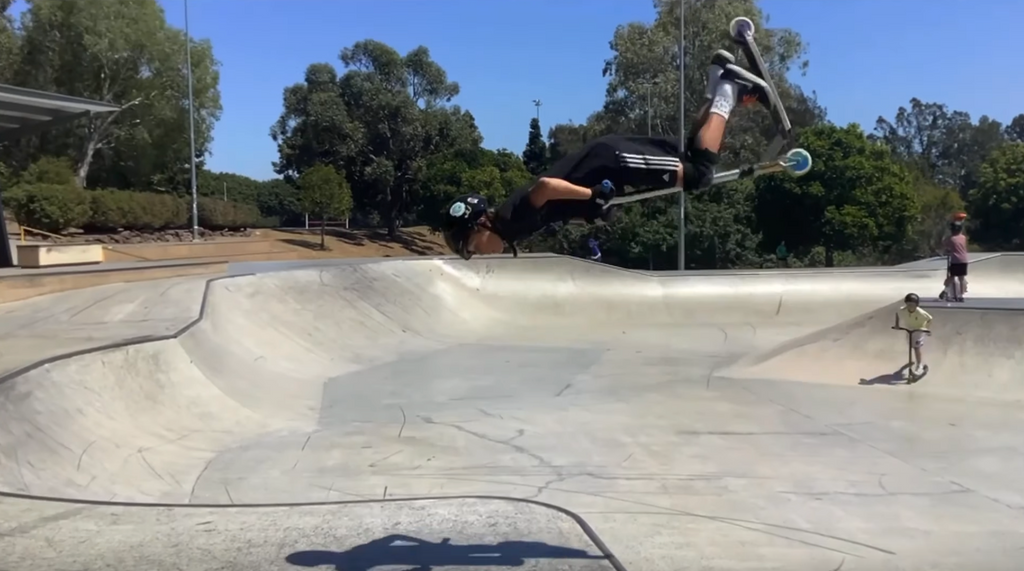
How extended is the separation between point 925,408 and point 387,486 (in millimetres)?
6897

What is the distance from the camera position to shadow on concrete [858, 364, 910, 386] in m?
11.5

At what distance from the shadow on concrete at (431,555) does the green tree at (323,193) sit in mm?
40292

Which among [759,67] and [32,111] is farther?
[32,111]

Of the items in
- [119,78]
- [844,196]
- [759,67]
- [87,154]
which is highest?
[119,78]

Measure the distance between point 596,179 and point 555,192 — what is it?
0.31 meters

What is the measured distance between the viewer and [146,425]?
8.23 m

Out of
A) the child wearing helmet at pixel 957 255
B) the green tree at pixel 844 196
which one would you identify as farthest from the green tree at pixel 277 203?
the child wearing helmet at pixel 957 255

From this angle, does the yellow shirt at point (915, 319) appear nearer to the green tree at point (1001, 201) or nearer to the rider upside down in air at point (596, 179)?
the rider upside down in air at point (596, 179)

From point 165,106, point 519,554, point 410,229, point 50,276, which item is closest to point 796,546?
point 519,554

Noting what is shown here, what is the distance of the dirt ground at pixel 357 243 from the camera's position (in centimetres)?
4413

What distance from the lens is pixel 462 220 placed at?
4.95m

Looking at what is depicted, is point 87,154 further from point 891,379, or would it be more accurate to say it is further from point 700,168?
point 700,168

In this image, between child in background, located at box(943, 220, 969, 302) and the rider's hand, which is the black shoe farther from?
child in background, located at box(943, 220, 969, 302)

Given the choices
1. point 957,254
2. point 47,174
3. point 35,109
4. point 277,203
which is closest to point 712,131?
point 957,254
